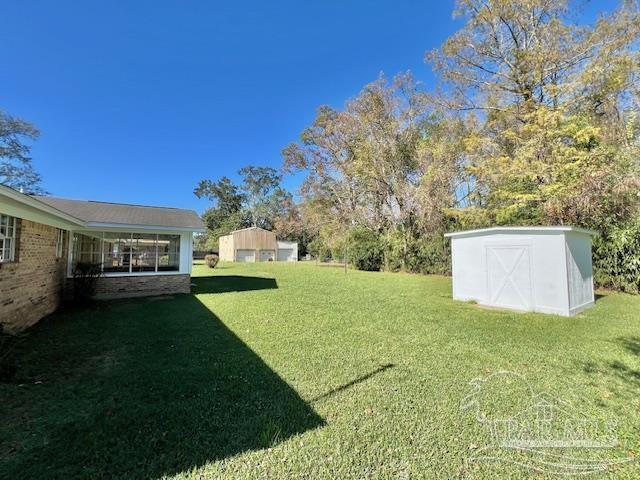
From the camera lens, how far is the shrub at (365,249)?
2161 cm

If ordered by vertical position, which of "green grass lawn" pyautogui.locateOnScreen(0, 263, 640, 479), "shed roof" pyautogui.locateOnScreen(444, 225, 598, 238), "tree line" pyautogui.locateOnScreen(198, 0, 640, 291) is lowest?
"green grass lawn" pyautogui.locateOnScreen(0, 263, 640, 479)

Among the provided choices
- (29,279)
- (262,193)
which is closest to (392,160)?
(29,279)

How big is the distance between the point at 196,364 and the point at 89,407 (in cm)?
133

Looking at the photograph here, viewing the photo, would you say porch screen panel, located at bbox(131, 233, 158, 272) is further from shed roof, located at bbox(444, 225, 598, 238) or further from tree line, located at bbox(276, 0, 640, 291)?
tree line, located at bbox(276, 0, 640, 291)

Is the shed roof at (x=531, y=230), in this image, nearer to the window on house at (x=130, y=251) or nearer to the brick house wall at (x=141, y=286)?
the brick house wall at (x=141, y=286)

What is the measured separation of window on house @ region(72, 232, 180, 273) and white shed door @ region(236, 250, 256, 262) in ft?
82.0

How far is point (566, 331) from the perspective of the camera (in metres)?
6.11

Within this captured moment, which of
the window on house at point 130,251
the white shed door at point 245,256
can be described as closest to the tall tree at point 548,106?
the window on house at point 130,251

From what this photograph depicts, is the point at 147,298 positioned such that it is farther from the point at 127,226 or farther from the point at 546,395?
the point at 546,395

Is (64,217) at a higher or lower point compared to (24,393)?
higher

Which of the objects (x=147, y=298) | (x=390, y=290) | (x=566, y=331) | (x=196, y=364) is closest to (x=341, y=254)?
(x=390, y=290)

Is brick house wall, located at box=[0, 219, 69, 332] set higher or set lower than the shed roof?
lower
